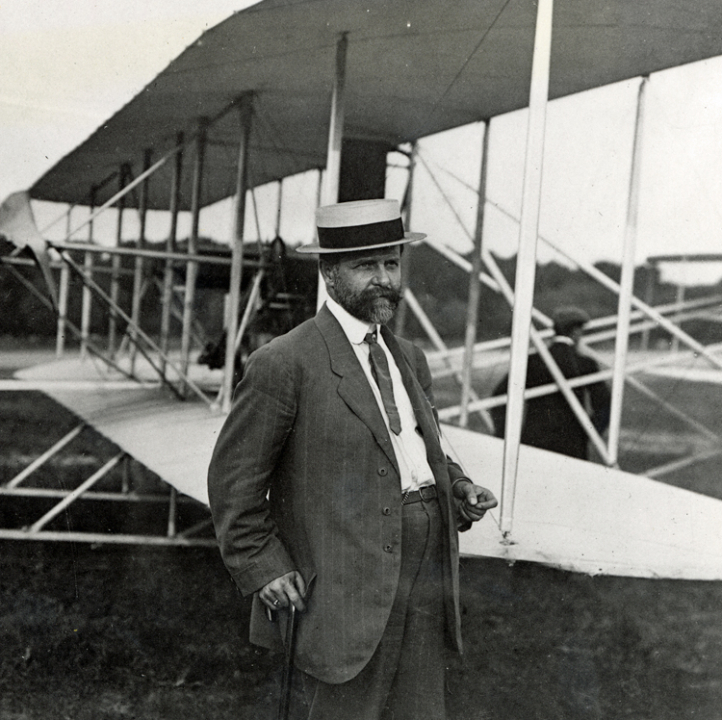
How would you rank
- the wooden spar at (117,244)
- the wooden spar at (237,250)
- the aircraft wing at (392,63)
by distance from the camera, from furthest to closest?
1. the wooden spar at (117,244)
2. the wooden spar at (237,250)
3. the aircraft wing at (392,63)

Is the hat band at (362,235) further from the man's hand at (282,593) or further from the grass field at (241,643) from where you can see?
the grass field at (241,643)

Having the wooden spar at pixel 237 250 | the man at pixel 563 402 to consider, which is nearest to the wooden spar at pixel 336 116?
the wooden spar at pixel 237 250

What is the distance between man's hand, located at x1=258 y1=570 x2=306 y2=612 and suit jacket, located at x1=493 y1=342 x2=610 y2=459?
4.35m

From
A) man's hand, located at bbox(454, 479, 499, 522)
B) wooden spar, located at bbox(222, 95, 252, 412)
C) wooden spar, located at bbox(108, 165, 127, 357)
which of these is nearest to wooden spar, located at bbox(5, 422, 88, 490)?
wooden spar, located at bbox(108, 165, 127, 357)

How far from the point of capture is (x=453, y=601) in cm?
224

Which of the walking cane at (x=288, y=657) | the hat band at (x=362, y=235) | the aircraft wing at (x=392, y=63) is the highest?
the aircraft wing at (x=392, y=63)

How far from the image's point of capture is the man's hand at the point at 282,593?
2.06 metres

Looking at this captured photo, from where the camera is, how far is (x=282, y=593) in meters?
2.07

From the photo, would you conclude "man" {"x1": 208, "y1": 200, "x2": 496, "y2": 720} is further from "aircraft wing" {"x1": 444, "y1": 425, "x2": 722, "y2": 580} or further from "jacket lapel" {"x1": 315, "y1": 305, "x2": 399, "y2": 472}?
"aircraft wing" {"x1": 444, "y1": 425, "x2": 722, "y2": 580}

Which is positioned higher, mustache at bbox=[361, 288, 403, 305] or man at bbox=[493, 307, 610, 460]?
mustache at bbox=[361, 288, 403, 305]

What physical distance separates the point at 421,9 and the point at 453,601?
2485mm

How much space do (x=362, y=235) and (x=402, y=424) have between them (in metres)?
0.58

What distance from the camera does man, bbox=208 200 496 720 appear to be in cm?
208

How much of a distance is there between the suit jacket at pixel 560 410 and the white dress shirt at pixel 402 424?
4.05m
